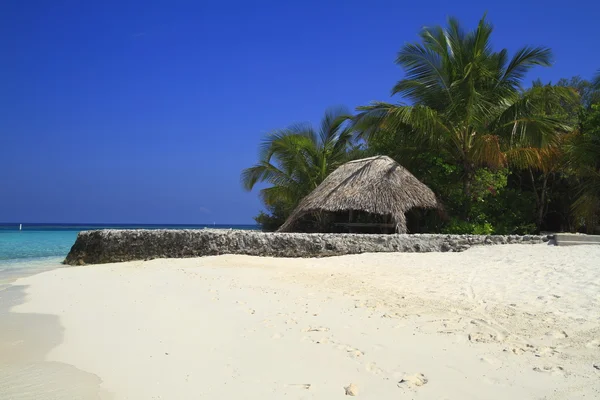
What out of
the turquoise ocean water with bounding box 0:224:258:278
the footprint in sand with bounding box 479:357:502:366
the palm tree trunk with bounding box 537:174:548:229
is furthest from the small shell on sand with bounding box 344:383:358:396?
the palm tree trunk with bounding box 537:174:548:229

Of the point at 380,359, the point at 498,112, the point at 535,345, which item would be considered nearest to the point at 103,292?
the point at 380,359

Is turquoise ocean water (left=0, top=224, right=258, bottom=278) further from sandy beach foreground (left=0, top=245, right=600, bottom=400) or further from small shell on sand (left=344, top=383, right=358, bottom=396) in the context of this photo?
small shell on sand (left=344, top=383, right=358, bottom=396)

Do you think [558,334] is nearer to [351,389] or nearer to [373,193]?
[351,389]

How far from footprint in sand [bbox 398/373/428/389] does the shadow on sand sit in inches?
71.2

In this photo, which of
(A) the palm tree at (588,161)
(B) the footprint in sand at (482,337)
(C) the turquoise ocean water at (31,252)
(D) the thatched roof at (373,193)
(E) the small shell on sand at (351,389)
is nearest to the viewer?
(E) the small shell on sand at (351,389)

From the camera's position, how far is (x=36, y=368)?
3396 mm

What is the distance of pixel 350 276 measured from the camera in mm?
7051

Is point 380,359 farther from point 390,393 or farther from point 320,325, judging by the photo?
point 320,325

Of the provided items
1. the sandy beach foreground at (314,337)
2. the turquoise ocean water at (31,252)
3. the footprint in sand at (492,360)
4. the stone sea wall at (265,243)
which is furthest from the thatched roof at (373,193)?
the footprint in sand at (492,360)

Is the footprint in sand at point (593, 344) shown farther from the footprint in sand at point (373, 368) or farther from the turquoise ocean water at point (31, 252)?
the turquoise ocean water at point (31, 252)

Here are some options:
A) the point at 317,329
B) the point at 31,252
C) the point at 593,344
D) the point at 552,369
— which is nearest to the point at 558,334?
the point at 593,344

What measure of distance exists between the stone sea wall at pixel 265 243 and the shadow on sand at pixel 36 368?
5.69 meters

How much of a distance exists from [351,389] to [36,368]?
2.34 m

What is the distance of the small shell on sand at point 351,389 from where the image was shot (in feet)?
9.01
